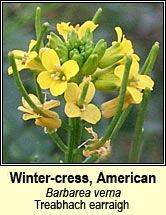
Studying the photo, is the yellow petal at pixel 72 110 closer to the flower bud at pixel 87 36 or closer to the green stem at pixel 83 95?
the green stem at pixel 83 95

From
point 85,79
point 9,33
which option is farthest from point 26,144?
point 85,79

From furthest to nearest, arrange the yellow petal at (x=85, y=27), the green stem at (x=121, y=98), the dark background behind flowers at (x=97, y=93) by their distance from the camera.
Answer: the dark background behind flowers at (x=97, y=93) < the yellow petal at (x=85, y=27) < the green stem at (x=121, y=98)

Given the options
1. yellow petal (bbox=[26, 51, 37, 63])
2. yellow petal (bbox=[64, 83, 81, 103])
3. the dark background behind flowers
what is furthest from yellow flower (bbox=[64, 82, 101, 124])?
the dark background behind flowers

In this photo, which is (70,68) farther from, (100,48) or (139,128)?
(139,128)

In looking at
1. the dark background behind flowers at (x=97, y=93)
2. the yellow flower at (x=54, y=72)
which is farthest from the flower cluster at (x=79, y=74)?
the dark background behind flowers at (x=97, y=93)

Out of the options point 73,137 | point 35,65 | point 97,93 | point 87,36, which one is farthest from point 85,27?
point 97,93

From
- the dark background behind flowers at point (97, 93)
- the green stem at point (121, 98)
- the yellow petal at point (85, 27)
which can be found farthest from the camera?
the dark background behind flowers at point (97, 93)
